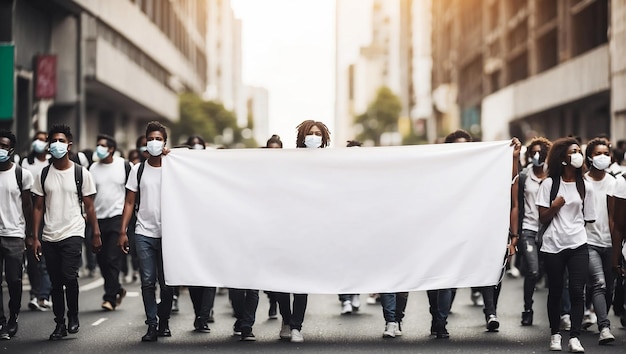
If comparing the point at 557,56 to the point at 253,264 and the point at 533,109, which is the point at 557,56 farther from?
the point at 253,264

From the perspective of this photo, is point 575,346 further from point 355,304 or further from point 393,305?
point 355,304

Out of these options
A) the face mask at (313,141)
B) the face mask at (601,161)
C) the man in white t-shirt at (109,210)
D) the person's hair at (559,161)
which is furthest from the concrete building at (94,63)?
the person's hair at (559,161)

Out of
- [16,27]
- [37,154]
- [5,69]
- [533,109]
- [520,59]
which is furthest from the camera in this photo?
[520,59]

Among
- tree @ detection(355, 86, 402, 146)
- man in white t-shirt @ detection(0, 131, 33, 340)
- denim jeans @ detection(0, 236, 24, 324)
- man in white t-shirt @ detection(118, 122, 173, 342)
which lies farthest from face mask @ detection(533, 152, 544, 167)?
tree @ detection(355, 86, 402, 146)

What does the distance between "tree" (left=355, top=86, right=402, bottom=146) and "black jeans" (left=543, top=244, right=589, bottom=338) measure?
10998cm

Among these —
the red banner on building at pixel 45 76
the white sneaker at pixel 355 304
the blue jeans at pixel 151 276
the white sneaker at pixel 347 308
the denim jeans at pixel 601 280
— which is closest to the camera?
the denim jeans at pixel 601 280

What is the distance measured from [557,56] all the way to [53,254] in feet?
139

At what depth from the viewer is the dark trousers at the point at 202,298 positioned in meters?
11.2

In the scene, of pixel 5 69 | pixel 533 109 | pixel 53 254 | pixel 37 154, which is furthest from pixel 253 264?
pixel 533 109

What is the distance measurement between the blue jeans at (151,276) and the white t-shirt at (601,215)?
406cm

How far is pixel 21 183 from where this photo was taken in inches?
424

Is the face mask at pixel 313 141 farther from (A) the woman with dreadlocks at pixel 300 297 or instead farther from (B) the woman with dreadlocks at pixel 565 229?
(B) the woman with dreadlocks at pixel 565 229

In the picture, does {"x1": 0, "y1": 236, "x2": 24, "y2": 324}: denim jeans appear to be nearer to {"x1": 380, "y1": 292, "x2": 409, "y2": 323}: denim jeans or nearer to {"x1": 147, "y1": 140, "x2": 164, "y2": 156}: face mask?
{"x1": 147, "y1": 140, "x2": 164, "y2": 156}: face mask

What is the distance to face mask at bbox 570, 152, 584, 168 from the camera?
9.63m
